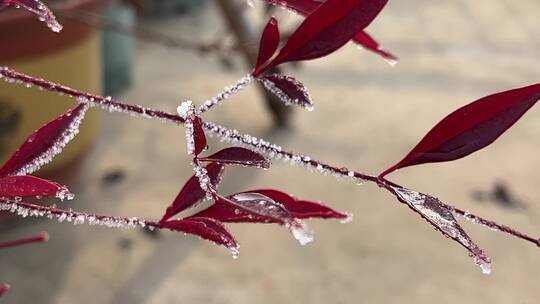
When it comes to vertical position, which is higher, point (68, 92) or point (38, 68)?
point (68, 92)

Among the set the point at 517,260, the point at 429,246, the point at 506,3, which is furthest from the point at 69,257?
the point at 506,3

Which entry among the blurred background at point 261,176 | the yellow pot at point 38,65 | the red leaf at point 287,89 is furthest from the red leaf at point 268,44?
the yellow pot at point 38,65

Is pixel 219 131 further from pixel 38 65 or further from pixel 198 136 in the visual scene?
pixel 38 65

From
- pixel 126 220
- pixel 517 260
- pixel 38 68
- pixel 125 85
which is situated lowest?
pixel 125 85

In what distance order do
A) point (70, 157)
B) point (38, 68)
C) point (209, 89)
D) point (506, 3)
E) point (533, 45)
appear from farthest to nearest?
point (506, 3), point (533, 45), point (209, 89), point (70, 157), point (38, 68)

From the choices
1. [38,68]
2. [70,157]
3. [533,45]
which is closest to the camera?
[38,68]

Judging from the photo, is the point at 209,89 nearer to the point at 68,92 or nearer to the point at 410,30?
the point at 410,30

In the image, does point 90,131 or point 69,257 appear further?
point 90,131

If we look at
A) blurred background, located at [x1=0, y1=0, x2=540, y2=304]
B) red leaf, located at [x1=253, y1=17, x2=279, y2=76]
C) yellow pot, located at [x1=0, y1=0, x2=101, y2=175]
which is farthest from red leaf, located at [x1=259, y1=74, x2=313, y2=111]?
yellow pot, located at [x1=0, y1=0, x2=101, y2=175]
